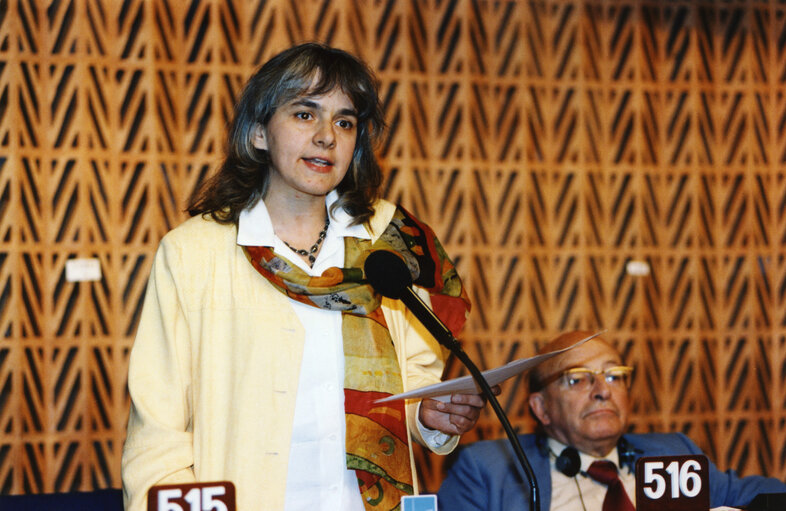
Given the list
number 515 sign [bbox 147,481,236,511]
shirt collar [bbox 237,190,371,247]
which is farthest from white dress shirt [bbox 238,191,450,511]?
number 515 sign [bbox 147,481,236,511]

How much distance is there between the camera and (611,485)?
2.56m

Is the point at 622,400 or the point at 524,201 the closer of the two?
the point at 622,400

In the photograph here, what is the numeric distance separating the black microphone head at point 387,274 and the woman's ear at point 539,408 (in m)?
1.33

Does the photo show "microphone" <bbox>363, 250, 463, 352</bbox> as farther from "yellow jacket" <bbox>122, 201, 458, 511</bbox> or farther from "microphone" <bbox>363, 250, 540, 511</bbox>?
"yellow jacket" <bbox>122, 201, 458, 511</bbox>

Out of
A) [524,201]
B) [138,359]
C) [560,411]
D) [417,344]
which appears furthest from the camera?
[524,201]

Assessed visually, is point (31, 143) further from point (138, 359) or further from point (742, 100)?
point (742, 100)

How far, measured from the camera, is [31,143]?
3.32 metres

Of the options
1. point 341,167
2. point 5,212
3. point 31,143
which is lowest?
point 341,167

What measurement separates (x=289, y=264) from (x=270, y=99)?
0.35m

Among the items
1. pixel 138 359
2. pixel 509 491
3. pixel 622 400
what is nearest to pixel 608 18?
pixel 622 400

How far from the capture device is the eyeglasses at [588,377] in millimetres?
2730

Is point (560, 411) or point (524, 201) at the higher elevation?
point (524, 201)

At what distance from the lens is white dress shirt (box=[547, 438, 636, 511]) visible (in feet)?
8.57

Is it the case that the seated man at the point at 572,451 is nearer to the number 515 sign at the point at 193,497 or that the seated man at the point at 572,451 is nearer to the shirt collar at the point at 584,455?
the shirt collar at the point at 584,455
